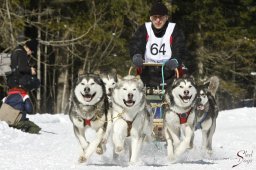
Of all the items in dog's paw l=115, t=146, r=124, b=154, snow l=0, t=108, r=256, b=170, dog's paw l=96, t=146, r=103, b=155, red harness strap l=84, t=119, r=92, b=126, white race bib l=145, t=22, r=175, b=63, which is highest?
white race bib l=145, t=22, r=175, b=63

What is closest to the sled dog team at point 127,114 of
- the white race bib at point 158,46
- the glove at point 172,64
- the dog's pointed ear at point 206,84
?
the glove at point 172,64

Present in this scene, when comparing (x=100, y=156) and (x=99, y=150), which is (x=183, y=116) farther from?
(x=100, y=156)

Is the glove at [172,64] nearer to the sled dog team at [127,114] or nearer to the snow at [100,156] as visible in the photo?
the sled dog team at [127,114]

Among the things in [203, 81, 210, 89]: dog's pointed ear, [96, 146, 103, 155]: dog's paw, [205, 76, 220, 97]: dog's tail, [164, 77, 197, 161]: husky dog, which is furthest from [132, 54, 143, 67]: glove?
[205, 76, 220, 97]: dog's tail

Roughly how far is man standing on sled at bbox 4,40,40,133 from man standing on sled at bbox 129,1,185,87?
9.48ft

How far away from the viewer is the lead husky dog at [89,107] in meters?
6.92

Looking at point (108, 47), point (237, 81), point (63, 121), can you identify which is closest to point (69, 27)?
point (108, 47)

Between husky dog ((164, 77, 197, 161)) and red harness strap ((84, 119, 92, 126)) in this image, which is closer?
red harness strap ((84, 119, 92, 126))

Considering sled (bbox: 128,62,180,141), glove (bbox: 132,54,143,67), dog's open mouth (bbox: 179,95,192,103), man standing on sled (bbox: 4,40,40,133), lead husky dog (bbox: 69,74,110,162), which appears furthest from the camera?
man standing on sled (bbox: 4,40,40,133)

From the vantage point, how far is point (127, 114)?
6875 millimetres

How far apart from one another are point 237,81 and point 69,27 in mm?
9632

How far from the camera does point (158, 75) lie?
25.7ft

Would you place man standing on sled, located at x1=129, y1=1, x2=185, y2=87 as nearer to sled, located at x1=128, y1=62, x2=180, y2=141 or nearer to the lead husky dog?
sled, located at x1=128, y1=62, x2=180, y2=141

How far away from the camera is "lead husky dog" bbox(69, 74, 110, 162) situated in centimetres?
692
